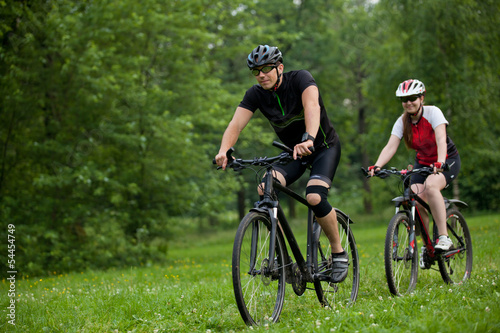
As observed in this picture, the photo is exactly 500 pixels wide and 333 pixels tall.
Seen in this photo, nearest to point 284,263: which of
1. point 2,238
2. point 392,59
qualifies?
point 2,238

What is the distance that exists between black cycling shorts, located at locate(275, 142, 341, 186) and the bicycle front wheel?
66cm

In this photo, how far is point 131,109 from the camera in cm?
1341

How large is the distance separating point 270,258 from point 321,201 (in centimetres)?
76

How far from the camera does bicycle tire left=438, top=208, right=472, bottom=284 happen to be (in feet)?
19.5

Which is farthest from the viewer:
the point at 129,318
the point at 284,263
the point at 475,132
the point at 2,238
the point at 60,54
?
the point at 475,132

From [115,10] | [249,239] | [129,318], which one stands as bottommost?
[129,318]

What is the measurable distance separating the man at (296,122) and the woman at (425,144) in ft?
3.94

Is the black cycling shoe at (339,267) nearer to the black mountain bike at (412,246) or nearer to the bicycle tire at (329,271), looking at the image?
the bicycle tire at (329,271)

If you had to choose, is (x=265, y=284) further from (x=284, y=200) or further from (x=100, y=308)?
(x=284, y=200)

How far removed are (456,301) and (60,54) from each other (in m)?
10.9

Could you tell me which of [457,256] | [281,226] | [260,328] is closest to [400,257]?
[457,256]

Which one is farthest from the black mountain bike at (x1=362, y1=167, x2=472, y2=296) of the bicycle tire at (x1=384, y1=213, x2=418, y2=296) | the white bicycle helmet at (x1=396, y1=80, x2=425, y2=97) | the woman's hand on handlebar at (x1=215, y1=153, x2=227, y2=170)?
the woman's hand on handlebar at (x1=215, y1=153, x2=227, y2=170)

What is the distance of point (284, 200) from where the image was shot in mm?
36500

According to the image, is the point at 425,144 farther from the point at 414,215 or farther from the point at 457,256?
the point at 457,256
